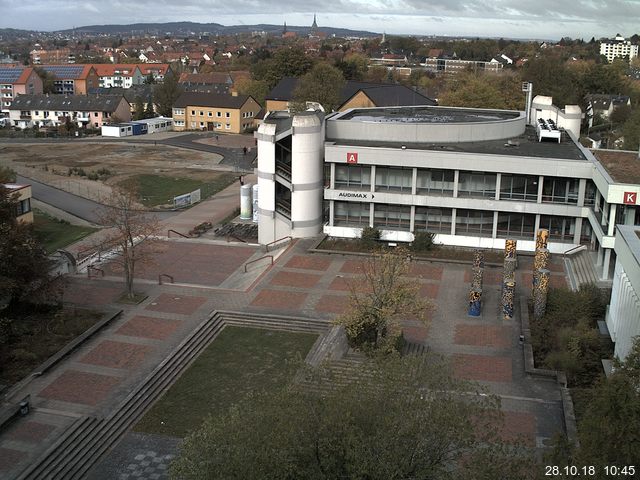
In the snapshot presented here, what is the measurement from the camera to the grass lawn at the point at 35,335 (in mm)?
26094

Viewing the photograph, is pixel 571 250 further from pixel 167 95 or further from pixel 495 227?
pixel 167 95

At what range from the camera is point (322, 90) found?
84.1 metres

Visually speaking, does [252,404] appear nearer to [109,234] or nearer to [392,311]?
Result: [392,311]

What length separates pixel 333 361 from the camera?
27.0m

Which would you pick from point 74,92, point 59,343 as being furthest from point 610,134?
point 74,92

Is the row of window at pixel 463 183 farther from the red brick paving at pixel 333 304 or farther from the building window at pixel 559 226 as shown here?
the red brick paving at pixel 333 304

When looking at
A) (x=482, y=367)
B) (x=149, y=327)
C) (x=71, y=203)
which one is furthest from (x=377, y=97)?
(x=482, y=367)

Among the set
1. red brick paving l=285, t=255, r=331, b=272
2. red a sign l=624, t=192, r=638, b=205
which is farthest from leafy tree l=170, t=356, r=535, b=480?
red brick paving l=285, t=255, r=331, b=272

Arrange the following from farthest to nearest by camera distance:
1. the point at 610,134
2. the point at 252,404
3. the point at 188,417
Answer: the point at 610,134, the point at 188,417, the point at 252,404

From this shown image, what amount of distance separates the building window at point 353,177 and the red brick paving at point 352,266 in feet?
18.3

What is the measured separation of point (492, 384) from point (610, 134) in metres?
62.2

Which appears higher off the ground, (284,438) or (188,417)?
(284,438)

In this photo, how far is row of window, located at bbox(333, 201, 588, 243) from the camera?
40438 millimetres

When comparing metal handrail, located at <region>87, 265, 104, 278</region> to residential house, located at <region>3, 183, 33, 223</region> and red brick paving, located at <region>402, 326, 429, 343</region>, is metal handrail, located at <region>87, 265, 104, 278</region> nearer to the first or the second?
residential house, located at <region>3, 183, 33, 223</region>
